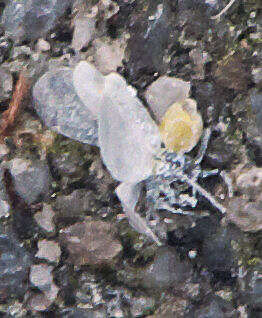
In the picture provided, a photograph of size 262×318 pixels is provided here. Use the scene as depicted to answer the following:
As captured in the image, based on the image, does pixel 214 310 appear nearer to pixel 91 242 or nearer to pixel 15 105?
pixel 91 242

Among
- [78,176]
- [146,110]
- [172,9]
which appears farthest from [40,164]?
[172,9]

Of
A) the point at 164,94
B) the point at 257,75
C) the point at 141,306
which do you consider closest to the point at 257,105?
the point at 257,75

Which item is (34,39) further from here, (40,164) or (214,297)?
(214,297)

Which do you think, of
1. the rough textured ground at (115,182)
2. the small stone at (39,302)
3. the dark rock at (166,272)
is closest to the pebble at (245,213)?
the rough textured ground at (115,182)

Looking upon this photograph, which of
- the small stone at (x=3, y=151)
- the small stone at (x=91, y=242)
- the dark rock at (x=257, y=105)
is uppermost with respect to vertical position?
the small stone at (x=3, y=151)

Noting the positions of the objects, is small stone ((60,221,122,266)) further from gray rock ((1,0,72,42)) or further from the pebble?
gray rock ((1,0,72,42))

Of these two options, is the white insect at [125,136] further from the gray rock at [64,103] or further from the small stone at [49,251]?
the small stone at [49,251]
